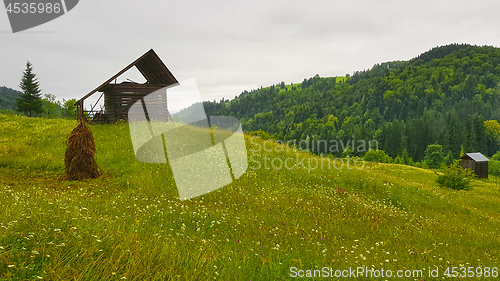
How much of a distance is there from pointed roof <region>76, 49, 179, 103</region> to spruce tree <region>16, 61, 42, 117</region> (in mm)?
55756

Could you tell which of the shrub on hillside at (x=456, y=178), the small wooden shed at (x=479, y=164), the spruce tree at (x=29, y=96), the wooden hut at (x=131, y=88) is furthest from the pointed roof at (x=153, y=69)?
the small wooden shed at (x=479, y=164)

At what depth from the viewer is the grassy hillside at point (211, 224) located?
4.23 m

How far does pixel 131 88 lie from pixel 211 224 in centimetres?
2650

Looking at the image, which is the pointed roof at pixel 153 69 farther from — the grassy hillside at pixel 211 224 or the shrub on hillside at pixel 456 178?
the shrub on hillside at pixel 456 178

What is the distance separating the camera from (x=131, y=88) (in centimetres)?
3047

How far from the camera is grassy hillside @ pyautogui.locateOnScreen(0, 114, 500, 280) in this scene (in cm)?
423

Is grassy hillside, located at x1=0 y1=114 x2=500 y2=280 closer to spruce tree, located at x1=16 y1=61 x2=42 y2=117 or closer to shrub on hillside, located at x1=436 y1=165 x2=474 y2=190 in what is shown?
shrub on hillside, located at x1=436 y1=165 x2=474 y2=190

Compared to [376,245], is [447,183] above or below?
below

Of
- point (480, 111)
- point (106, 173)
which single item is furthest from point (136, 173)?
point (480, 111)

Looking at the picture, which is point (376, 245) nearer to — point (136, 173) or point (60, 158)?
point (136, 173)

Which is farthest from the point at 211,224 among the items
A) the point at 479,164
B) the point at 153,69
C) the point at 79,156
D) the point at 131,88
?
the point at 479,164

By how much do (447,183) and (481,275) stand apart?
85.5 ft

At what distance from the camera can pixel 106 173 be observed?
48.4 ft

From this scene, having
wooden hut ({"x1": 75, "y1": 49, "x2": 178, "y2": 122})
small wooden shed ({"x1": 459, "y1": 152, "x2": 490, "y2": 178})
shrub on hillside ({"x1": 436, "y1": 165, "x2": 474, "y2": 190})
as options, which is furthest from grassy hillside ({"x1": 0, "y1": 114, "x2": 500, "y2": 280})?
small wooden shed ({"x1": 459, "y1": 152, "x2": 490, "y2": 178})
